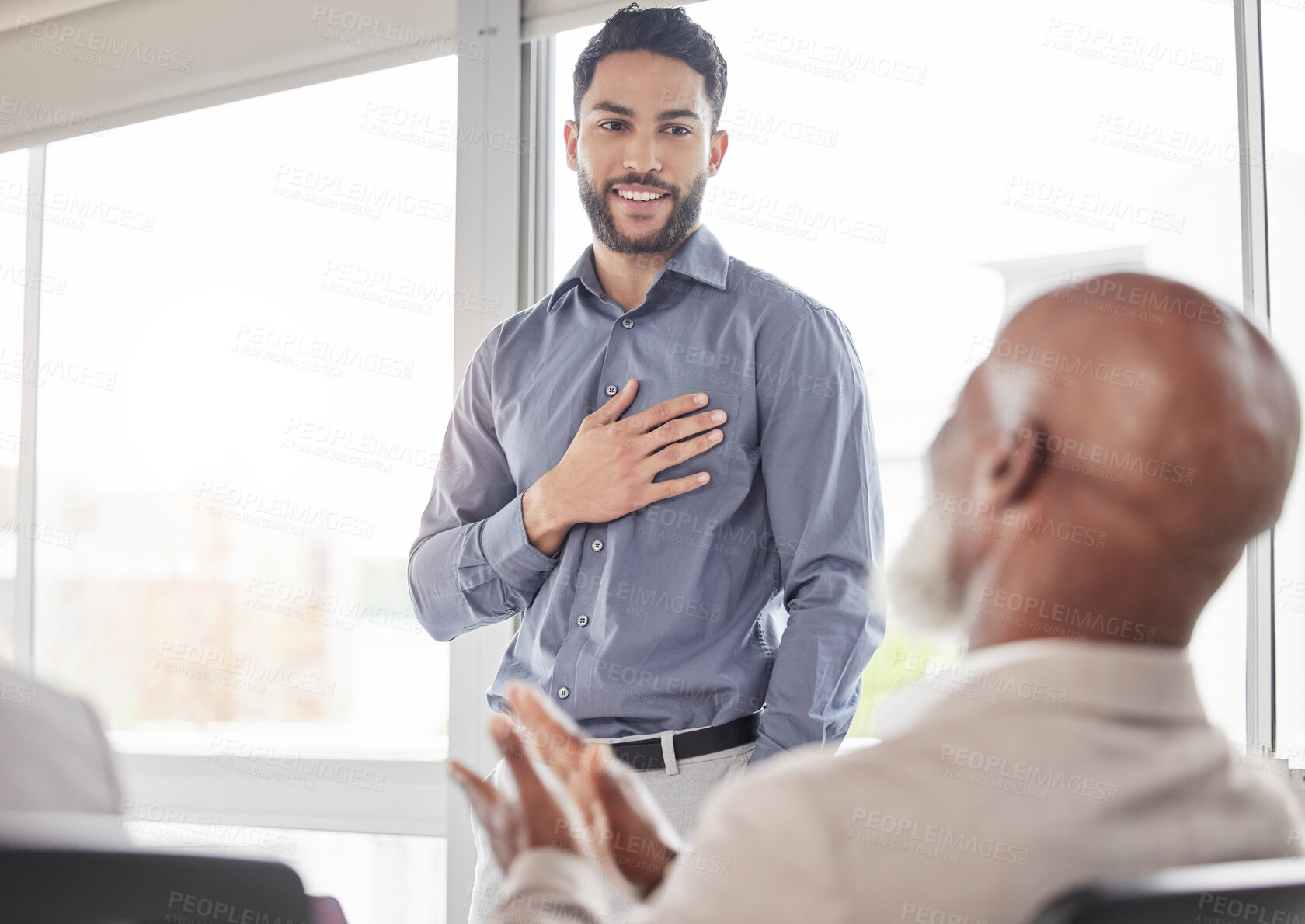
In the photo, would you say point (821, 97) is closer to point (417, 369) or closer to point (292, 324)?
point (417, 369)

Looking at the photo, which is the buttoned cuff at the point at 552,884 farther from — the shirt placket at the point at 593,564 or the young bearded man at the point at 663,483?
the shirt placket at the point at 593,564

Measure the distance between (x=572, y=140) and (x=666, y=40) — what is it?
270 millimetres

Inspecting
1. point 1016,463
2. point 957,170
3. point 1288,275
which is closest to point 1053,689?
point 1016,463

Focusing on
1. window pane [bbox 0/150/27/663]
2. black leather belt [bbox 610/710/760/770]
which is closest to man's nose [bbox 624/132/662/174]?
black leather belt [bbox 610/710/760/770]

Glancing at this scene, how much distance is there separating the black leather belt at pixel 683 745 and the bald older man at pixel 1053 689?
760 mm

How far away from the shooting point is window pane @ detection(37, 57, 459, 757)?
2902 millimetres

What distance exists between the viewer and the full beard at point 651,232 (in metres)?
1.88

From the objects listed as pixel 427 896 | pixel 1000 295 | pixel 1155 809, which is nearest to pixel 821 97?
pixel 1000 295

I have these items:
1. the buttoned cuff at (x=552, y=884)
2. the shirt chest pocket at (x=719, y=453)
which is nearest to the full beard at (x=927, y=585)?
the buttoned cuff at (x=552, y=884)

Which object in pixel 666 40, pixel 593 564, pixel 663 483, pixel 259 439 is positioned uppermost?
pixel 666 40

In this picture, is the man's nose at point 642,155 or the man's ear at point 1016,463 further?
the man's nose at point 642,155

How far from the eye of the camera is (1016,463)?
0.76 meters

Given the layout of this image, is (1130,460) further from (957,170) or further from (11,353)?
(11,353)

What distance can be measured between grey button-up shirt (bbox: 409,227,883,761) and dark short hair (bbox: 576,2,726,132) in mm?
325
